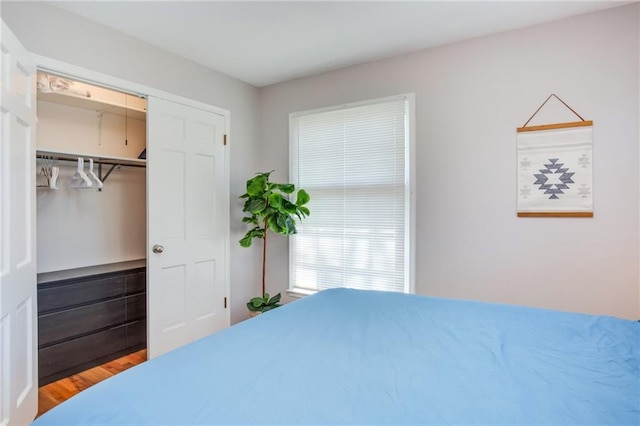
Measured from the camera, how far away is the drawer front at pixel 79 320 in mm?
2453

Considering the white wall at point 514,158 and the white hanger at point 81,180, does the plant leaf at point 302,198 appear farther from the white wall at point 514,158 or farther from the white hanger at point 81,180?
the white hanger at point 81,180

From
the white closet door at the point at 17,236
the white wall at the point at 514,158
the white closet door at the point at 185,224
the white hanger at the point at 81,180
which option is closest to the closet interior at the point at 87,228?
the white hanger at the point at 81,180

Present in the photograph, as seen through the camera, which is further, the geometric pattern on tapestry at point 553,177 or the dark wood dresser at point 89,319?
the dark wood dresser at point 89,319

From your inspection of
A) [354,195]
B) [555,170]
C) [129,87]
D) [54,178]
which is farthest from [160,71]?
[555,170]

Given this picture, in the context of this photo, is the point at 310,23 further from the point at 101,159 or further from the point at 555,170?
the point at 101,159

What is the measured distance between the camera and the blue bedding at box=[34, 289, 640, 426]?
0.84 metres

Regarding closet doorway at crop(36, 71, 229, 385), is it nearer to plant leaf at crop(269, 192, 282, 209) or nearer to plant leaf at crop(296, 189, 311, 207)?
plant leaf at crop(269, 192, 282, 209)

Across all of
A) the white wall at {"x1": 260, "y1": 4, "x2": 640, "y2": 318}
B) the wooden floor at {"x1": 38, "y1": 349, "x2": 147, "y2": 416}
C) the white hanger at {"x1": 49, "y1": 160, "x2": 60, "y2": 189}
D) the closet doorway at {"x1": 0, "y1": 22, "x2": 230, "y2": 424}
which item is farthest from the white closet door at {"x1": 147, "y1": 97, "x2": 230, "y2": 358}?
the white wall at {"x1": 260, "y1": 4, "x2": 640, "y2": 318}

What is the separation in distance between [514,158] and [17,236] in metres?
3.06

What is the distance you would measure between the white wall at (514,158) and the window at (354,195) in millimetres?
147

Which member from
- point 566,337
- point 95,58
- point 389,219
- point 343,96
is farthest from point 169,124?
point 566,337

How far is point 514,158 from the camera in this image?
8.04ft

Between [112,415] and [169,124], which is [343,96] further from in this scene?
[112,415]

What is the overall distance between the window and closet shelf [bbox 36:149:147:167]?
1.45m
